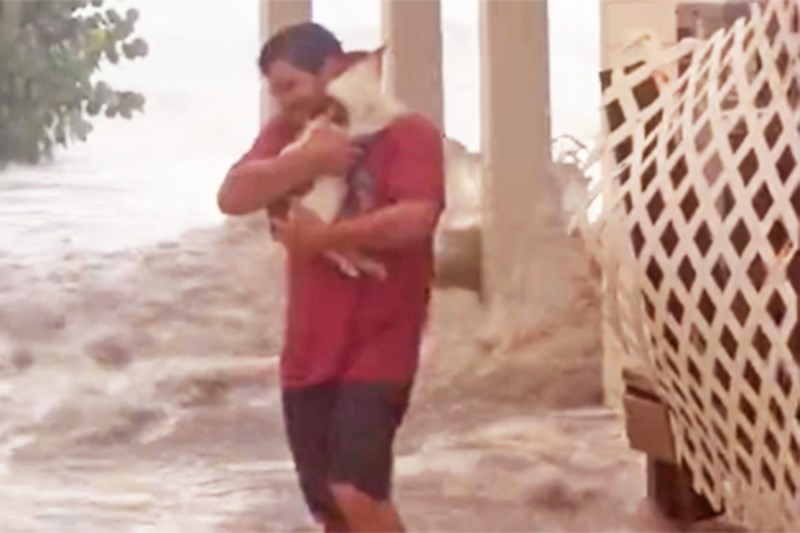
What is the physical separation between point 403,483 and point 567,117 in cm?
18

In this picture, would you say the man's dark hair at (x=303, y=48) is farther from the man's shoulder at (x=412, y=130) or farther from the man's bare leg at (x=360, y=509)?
the man's bare leg at (x=360, y=509)

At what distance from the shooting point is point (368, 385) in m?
0.60

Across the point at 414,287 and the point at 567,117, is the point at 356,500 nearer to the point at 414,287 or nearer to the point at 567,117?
the point at 414,287

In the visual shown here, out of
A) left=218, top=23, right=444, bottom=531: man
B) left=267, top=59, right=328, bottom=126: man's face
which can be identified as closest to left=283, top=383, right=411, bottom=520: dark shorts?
left=218, top=23, right=444, bottom=531: man

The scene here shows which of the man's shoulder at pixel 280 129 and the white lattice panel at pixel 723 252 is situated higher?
the man's shoulder at pixel 280 129

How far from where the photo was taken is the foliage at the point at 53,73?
0.68m

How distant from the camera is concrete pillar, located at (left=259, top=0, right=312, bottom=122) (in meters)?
0.64

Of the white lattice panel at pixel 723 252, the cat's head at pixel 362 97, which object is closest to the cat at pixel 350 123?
the cat's head at pixel 362 97

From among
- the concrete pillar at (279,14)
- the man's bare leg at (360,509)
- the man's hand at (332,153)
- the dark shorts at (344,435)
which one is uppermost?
the concrete pillar at (279,14)

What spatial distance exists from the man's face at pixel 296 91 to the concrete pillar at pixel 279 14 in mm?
23

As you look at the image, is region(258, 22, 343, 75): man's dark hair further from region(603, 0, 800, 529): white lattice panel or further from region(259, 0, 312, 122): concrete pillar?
region(603, 0, 800, 529): white lattice panel

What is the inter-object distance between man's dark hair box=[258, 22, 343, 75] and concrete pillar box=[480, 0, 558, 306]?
0.33ft

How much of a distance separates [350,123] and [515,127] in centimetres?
11

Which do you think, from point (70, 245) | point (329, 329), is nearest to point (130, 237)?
point (70, 245)
